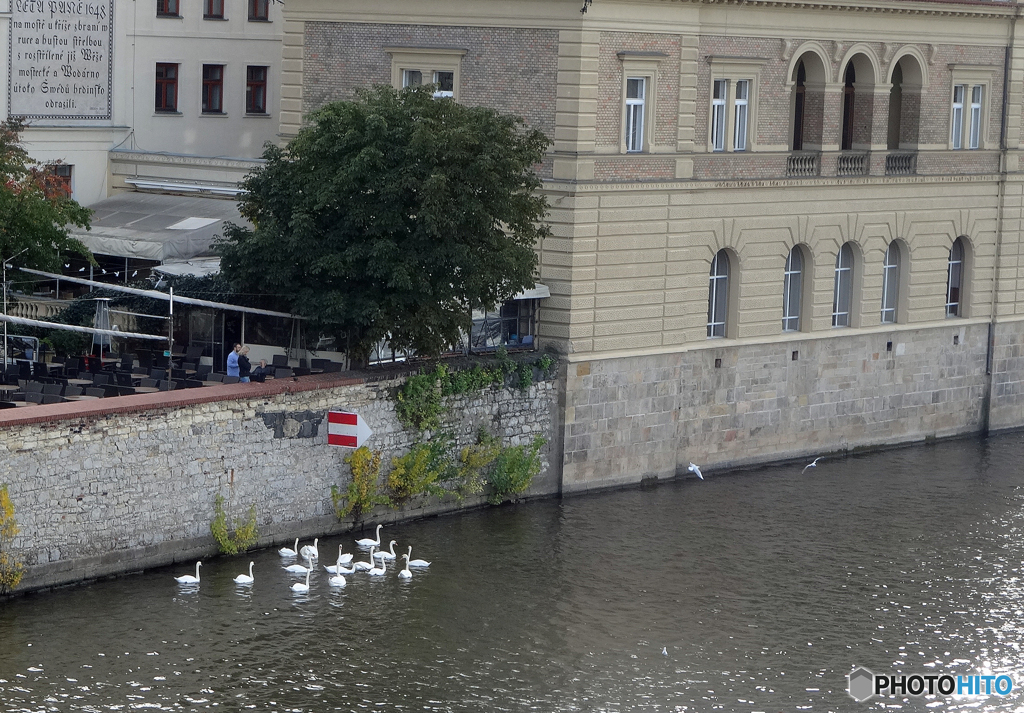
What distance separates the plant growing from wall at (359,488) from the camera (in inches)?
1323

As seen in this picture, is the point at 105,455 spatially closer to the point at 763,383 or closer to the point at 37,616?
the point at 37,616

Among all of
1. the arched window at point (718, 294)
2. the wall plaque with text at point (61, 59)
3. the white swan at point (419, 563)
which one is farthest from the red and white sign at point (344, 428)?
the wall plaque with text at point (61, 59)

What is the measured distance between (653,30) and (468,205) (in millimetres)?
6927

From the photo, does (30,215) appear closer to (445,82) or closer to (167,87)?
(445,82)

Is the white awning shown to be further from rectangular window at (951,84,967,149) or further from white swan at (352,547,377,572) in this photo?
rectangular window at (951,84,967,149)

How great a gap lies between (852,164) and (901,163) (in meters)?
1.97

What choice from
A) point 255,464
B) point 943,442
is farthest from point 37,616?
point 943,442

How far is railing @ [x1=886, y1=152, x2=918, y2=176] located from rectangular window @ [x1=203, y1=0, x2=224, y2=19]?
19286 mm

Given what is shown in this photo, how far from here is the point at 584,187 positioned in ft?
122

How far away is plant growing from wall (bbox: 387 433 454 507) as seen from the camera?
113 feet

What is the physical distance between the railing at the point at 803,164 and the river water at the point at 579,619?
27.4 feet

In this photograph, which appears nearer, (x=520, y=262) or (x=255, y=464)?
(x=255, y=464)

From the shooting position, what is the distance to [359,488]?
111 feet

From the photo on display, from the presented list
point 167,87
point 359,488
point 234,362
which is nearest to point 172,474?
point 359,488
